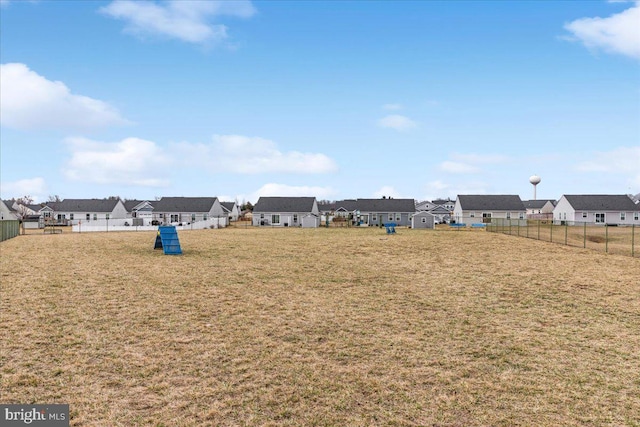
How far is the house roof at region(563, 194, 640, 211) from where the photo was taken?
65625 millimetres

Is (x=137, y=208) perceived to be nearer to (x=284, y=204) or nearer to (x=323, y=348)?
(x=284, y=204)

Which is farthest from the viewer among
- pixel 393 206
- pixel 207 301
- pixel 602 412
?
pixel 393 206

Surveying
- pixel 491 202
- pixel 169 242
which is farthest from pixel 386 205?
pixel 169 242

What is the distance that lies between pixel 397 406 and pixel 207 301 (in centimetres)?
690

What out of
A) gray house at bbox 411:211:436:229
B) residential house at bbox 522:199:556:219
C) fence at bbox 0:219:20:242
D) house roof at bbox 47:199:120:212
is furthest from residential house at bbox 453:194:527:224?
house roof at bbox 47:199:120:212

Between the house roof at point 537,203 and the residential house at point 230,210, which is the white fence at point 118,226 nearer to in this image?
the residential house at point 230,210

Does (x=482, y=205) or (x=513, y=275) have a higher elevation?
(x=482, y=205)

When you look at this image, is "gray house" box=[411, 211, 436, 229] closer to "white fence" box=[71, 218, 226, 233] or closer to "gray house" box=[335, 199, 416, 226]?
"gray house" box=[335, 199, 416, 226]

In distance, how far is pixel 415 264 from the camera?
18125 mm

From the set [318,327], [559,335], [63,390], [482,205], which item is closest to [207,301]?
[318,327]

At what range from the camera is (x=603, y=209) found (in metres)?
66.2

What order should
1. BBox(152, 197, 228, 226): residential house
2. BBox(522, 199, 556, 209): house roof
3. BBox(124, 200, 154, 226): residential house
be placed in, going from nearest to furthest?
1. BBox(152, 197, 228, 226): residential house
2. BBox(124, 200, 154, 226): residential house
3. BBox(522, 199, 556, 209): house roof

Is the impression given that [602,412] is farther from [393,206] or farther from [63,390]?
[393,206]

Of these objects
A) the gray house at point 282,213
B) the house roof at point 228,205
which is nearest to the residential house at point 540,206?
the gray house at point 282,213
